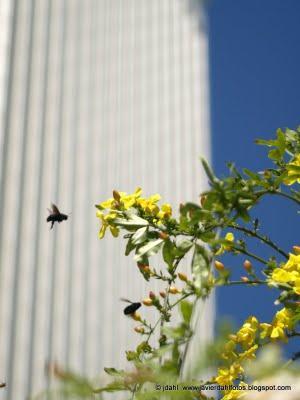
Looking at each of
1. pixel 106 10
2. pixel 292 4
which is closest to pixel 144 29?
pixel 106 10

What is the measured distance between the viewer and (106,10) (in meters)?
2.71

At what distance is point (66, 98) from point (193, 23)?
101 cm

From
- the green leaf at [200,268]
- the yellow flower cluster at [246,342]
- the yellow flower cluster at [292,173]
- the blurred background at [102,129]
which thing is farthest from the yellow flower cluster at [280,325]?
the blurred background at [102,129]

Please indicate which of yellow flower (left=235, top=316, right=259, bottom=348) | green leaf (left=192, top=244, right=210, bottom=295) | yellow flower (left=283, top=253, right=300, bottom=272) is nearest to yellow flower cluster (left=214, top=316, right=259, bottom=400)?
yellow flower (left=235, top=316, right=259, bottom=348)

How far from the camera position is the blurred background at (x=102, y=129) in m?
1.99

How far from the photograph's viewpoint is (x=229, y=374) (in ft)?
2.06

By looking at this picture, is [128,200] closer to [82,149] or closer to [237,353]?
[237,353]

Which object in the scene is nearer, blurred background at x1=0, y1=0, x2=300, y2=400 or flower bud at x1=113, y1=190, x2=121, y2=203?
flower bud at x1=113, y1=190, x2=121, y2=203

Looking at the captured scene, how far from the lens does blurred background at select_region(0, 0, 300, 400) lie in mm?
1989

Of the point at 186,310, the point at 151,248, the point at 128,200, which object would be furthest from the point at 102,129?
the point at 186,310

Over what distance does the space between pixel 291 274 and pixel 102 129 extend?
81.1 inches

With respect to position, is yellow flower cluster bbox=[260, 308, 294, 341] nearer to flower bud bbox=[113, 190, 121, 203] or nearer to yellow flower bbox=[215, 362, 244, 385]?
yellow flower bbox=[215, 362, 244, 385]

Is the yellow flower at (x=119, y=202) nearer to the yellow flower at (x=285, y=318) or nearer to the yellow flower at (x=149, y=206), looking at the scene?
the yellow flower at (x=149, y=206)

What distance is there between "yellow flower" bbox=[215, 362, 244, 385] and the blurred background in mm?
1172
